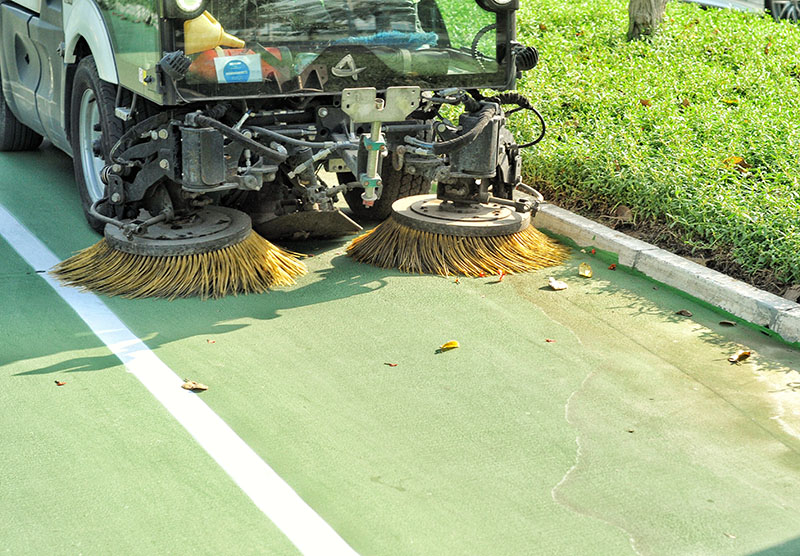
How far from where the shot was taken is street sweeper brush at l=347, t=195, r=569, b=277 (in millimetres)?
5863

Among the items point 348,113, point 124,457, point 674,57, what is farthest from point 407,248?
point 674,57

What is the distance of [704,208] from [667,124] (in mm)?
1375

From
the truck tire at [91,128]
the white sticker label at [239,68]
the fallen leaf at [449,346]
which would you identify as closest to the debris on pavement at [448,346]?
the fallen leaf at [449,346]

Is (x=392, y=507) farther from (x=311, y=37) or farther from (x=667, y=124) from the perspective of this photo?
(x=667, y=124)

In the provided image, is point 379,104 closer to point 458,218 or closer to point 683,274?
point 458,218

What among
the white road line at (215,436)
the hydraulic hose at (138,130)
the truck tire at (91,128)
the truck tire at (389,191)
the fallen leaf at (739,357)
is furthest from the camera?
the truck tire at (389,191)

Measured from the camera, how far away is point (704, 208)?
6.12 metres

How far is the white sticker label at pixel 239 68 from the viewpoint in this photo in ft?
17.0

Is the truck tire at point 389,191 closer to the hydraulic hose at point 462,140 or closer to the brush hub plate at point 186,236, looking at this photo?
the hydraulic hose at point 462,140

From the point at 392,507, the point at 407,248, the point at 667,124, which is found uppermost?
the point at 667,124

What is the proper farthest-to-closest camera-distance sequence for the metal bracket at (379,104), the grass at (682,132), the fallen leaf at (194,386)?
1. the grass at (682,132)
2. the metal bracket at (379,104)
3. the fallen leaf at (194,386)

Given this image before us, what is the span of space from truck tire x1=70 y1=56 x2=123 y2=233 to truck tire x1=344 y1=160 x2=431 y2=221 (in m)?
1.59

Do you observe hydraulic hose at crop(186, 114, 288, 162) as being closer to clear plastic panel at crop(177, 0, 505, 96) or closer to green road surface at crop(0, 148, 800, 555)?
clear plastic panel at crop(177, 0, 505, 96)

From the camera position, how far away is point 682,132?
7.21m
